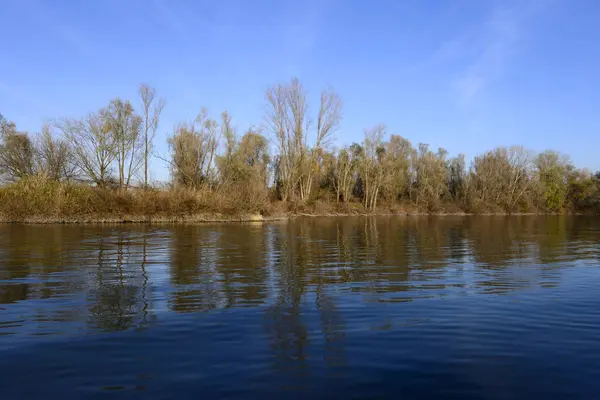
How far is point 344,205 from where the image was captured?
74.4 metres

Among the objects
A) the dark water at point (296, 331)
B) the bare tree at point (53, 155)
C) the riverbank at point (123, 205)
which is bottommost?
the dark water at point (296, 331)

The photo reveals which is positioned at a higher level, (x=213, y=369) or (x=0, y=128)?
(x=0, y=128)

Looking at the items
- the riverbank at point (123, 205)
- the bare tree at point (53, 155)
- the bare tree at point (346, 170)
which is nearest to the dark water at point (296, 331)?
the riverbank at point (123, 205)

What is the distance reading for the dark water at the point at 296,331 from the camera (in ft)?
16.6

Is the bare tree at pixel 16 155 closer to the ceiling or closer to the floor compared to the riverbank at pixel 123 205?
closer to the ceiling

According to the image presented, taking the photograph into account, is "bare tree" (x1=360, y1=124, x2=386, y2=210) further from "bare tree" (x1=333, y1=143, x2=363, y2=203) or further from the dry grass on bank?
the dry grass on bank

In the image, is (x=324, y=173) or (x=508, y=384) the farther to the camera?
(x=324, y=173)

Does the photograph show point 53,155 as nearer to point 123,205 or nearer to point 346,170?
point 123,205

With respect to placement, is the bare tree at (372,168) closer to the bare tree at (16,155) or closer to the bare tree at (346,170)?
the bare tree at (346,170)

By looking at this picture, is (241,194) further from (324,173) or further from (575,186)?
(575,186)

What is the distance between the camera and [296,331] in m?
6.99

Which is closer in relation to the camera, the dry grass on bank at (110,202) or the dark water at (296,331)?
the dark water at (296,331)

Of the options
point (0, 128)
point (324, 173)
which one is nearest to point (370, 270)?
point (0, 128)

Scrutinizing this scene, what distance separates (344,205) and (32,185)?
48.8 metres
